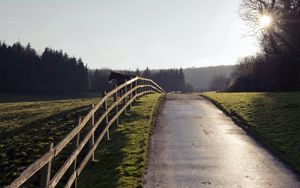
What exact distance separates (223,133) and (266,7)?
136ft

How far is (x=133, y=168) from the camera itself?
11484 millimetres

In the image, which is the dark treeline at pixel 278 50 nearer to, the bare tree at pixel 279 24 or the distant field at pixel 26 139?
the bare tree at pixel 279 24

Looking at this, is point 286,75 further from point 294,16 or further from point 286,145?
A: point 286,145

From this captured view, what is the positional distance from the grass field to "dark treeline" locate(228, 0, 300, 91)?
20859mm

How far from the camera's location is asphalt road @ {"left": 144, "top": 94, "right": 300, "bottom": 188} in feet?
35.0

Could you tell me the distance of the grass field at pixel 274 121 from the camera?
13.7 m

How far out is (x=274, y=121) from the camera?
18.6 meters

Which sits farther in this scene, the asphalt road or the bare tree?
the bare tree

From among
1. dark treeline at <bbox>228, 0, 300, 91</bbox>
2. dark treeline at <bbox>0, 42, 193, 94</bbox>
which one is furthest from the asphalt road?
dark treeline at <bbox>0, 42, 193, 94</bbox>

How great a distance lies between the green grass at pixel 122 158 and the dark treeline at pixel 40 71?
93609 millimetres

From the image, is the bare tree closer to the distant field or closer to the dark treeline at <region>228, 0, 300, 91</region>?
the dark treeline at <region>228, 0, 300, 91</region>

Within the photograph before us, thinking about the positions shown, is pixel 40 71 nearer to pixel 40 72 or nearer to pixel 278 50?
pixel 40 72

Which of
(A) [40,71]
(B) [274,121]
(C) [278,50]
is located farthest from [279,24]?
(A) [40,71]

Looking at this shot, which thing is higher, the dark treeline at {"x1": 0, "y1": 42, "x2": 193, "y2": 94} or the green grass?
the dark treeline at {"x1": 0, "y1": 42, "x2": 193, "y2": 94}
